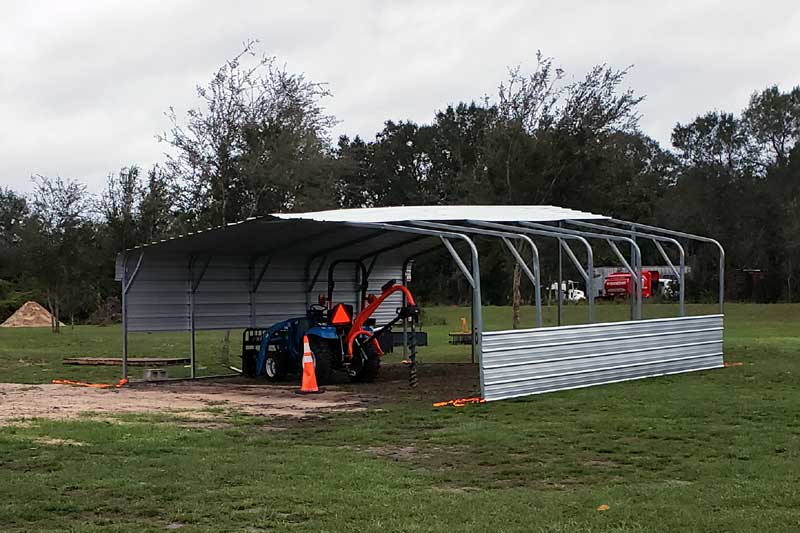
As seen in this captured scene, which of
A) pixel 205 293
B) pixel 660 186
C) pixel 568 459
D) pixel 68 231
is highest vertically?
pixel 660 186

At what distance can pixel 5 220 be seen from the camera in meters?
65.6

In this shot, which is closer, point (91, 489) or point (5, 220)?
point (91, 489)

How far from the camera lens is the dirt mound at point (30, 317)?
2031 inches

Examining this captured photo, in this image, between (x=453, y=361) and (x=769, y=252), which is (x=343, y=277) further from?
(x=769, y=252)

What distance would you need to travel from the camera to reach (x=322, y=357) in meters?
16.3

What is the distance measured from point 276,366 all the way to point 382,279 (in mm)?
5258

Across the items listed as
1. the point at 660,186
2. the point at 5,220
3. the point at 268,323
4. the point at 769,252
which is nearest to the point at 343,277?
the point at 268,323

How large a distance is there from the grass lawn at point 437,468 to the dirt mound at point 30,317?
4237 cm

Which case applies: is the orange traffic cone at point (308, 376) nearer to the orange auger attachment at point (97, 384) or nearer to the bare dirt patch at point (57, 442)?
the orange auger attachment at point (97, 384)

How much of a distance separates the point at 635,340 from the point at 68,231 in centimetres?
2567

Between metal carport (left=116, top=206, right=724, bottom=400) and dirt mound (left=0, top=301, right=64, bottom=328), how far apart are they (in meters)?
33.9

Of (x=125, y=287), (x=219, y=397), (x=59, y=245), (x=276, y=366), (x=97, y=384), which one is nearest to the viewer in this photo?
(x=219, y=397)

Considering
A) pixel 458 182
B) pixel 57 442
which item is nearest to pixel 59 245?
pixel 458 182

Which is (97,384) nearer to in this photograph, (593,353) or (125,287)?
(125,287)
